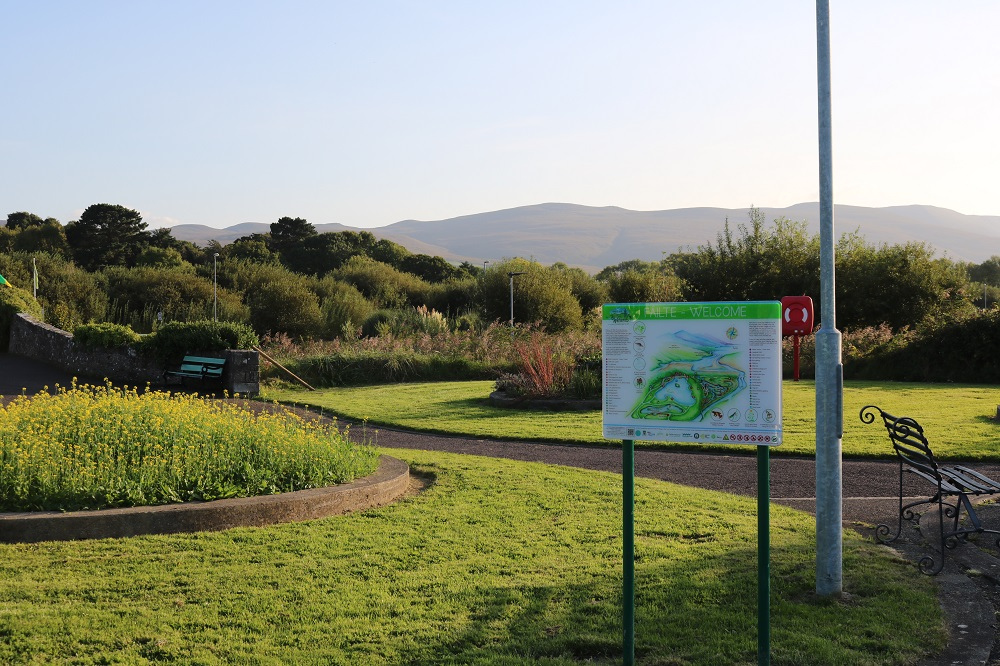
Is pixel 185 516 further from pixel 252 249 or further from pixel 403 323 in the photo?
pixel 252 249

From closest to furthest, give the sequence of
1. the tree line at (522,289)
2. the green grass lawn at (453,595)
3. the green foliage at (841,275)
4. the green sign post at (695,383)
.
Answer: the green sign post at (695,383)
the green grass lawn at (453,595)
the green foliage at (841,275)
the tree line at (522,289)

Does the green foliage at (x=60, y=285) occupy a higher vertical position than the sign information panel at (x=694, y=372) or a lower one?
higher

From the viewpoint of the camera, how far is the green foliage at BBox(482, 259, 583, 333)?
38.8 metres

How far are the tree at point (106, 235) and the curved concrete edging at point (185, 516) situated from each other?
65.1 m

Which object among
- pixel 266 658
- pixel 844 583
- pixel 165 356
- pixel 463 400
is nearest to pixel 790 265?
pixel 463 400

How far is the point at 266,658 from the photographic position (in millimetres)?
4422

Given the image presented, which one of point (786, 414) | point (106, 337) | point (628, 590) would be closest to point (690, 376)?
point (628, 590)

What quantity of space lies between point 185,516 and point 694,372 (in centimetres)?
444

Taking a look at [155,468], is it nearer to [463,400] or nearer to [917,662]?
[917,662]

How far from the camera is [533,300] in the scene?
39031 millimetres

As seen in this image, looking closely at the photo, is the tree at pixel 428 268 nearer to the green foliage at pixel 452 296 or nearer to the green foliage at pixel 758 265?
the green foliage at pixel 452 296

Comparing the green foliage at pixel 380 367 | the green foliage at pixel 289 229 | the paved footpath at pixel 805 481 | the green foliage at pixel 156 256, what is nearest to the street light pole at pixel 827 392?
the paved footpath at pixel 805 481

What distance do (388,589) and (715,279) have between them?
31.2m

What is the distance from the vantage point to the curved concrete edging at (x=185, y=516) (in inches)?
259
